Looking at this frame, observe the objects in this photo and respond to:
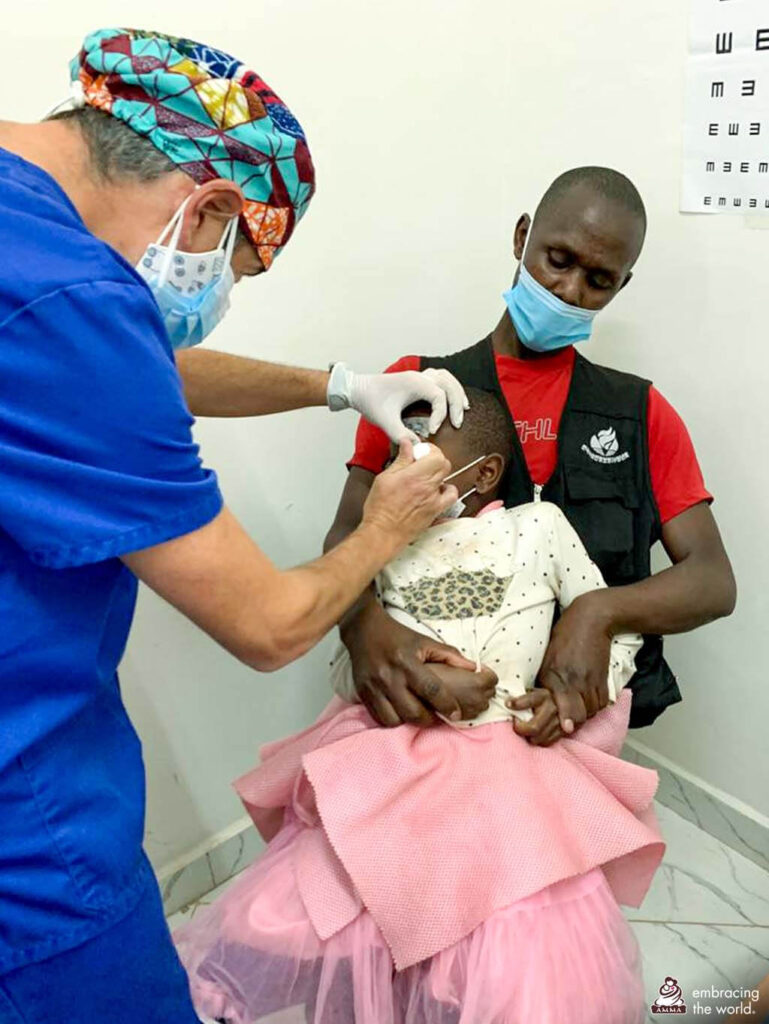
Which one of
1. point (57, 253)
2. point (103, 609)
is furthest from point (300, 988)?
point (57, 253)

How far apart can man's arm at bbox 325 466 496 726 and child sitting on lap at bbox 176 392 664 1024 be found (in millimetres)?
29

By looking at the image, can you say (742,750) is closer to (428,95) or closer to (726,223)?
(726,223)

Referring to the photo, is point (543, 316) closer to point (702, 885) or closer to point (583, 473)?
point (583, 473)

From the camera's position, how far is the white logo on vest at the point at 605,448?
1.51 meters

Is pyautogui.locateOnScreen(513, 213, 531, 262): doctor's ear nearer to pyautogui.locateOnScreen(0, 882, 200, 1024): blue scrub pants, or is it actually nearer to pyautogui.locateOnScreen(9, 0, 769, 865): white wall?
pyautogui.locateOnScreen(9, 0, 769, 865): white wall

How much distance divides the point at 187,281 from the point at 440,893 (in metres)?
0.83

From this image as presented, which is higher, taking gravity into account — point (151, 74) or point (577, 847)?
point (151, 74)

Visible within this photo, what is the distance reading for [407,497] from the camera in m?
1.18

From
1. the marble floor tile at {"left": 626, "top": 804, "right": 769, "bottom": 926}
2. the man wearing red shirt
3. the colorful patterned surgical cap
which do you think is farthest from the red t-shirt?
the marble floor tile at {"left": 626, "top": 804, "right": 769, "bottom": 926}

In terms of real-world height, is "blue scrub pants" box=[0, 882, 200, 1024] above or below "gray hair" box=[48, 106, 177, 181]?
below

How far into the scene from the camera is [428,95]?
5.88 feet

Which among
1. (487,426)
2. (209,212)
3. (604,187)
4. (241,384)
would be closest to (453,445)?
(487,426)

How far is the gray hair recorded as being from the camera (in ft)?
2.92

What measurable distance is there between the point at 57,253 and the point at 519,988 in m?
1.02
